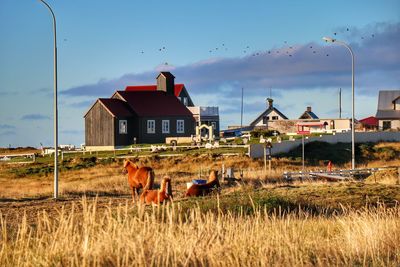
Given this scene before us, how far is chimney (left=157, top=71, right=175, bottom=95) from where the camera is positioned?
96250 mm

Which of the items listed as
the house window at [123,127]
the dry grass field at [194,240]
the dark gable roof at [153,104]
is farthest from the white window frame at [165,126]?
the dry grass field at [194,240]

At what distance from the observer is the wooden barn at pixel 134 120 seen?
84500 millimetres

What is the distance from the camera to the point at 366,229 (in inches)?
654

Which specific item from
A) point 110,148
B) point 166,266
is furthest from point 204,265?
point 110,148

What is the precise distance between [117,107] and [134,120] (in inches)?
86.4

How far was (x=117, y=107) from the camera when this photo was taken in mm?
85875

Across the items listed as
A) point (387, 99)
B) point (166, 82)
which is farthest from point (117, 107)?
point (387, 99)

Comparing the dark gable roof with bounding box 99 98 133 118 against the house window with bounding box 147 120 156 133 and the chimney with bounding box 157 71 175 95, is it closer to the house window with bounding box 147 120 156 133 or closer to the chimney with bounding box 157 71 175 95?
the house window with bounding box 147 120 156 133

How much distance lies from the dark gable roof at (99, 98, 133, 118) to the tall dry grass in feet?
226

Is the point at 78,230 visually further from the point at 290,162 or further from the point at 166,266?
the point at 290,162

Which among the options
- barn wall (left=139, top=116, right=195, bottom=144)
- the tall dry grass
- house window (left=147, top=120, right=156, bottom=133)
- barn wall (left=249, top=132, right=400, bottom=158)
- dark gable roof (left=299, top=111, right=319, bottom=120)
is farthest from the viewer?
dark gable roof (left=299, top=111, right=319, bottom=120)

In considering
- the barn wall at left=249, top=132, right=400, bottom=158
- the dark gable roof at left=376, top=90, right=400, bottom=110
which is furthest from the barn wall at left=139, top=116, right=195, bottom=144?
the dark gable roof at left=376, top=90, right=400, bottom=110

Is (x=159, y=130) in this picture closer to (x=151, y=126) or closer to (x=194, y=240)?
(x=151, y=126)

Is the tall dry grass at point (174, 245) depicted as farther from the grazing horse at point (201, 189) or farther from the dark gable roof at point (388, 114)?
the dark gable roof at point (388, 114)
